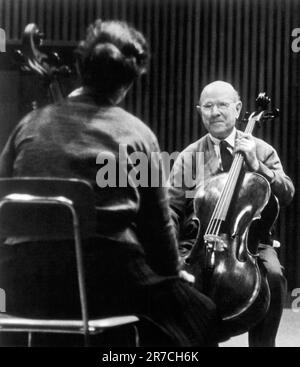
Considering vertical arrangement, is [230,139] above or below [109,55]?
below

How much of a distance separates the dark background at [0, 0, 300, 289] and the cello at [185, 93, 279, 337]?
1.02 metres

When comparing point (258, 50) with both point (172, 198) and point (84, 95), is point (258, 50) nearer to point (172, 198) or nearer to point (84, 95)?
point (172, 198)

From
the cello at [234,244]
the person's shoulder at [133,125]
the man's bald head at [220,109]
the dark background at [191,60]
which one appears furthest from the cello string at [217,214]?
the dark background at [191,60]

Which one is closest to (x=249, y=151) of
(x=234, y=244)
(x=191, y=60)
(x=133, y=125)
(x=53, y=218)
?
(x=234, y=244)

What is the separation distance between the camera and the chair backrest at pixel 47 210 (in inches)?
50.8

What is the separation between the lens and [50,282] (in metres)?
1.38

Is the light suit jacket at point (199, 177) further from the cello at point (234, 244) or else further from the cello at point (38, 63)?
the cello at point (38, 63)

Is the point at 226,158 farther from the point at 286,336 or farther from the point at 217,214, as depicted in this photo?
the point at 286,336

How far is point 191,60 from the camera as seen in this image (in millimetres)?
3145

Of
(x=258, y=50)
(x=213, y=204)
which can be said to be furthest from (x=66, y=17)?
(x=213, y=204)

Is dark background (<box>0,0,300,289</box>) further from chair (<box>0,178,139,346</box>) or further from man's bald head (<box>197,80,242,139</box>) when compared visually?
chair (<box>0,178,139,346</box>)

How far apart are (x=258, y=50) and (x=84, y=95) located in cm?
174

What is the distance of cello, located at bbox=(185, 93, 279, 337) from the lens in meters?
1.80

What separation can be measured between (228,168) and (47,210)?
35.7 inches
